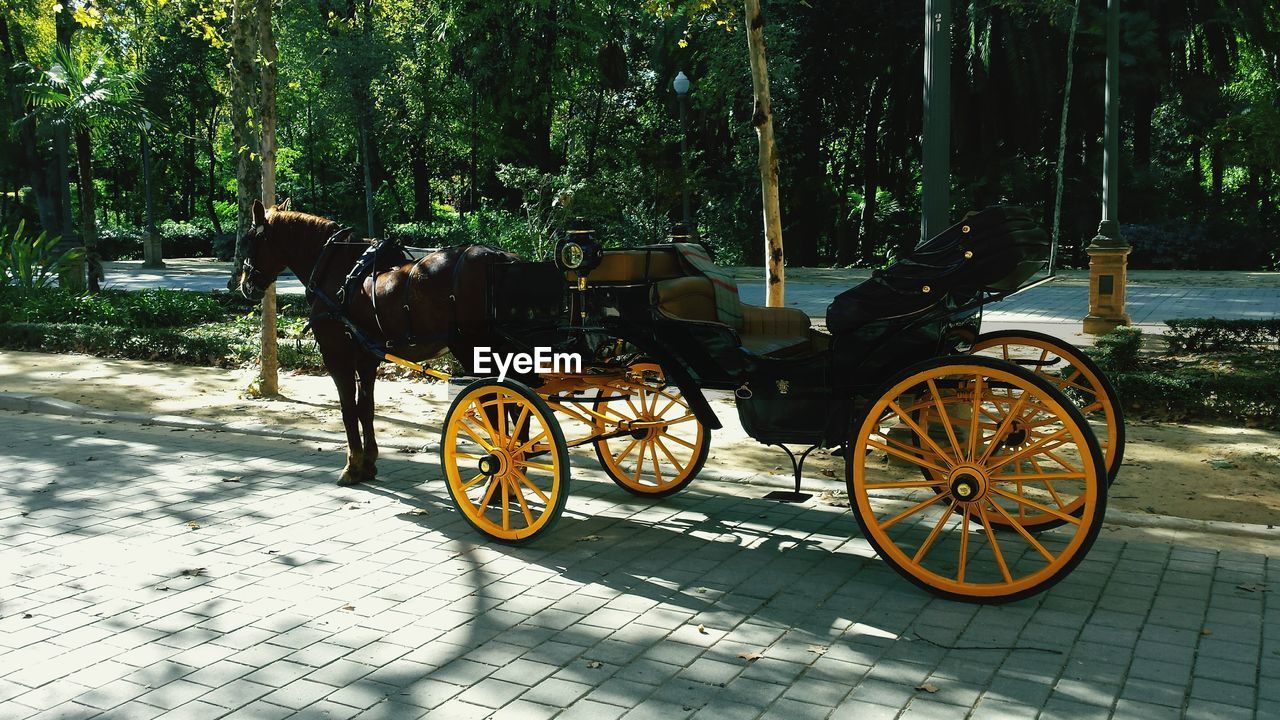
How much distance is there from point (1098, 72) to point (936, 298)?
2789 cm

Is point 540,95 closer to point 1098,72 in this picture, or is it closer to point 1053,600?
point 1098,72

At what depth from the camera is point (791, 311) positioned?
21.1ft

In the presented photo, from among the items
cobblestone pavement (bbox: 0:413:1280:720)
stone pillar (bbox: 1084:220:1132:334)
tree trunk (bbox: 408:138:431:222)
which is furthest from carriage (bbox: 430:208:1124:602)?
tree trunk (bbox: 408:138:431:222)

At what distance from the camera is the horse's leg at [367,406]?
7.41 m

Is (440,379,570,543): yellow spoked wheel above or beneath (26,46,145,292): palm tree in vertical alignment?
beneath

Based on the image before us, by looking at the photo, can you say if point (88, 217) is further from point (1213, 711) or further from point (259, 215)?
point (1213, 711)

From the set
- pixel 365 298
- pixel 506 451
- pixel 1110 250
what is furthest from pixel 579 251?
pixel 1110 250

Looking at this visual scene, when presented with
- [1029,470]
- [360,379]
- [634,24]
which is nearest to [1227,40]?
[634,24]

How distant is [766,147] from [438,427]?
4.34 m

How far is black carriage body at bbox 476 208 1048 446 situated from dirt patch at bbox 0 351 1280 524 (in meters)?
1.74

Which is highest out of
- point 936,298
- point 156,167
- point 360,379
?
point 156,167

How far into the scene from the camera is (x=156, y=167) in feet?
164

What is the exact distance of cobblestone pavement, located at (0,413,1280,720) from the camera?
411 cm

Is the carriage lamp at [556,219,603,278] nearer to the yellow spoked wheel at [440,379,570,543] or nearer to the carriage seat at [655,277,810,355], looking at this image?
the carriage seat at [655,277,810,355]
